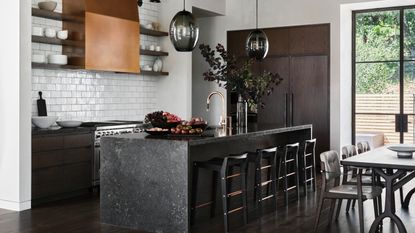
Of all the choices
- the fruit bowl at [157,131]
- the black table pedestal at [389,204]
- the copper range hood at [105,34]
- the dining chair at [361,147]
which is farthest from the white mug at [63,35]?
the black table pedestal at [389,204]

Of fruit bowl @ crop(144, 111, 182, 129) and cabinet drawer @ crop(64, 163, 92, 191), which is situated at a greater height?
fruit bowl @ crop(144, 111, 182, 129)

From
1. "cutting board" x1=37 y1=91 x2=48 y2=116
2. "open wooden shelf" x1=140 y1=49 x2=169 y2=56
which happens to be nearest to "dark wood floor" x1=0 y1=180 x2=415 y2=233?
"cutting board" x1=37 y1=91 x2=48 y2=116

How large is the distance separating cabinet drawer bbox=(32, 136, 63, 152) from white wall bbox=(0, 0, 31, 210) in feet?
0.47

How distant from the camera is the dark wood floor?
506cm

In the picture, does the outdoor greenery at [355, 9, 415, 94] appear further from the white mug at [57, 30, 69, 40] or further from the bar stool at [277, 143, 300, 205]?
the white mug at [57, 30, 69, 40]

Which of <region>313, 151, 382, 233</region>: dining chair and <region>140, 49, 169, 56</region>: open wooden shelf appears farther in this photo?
<region>140, 49, 169, 56</region>: open wooden shelf

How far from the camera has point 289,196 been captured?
681cm

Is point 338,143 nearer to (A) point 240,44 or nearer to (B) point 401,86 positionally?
(B) point 401,86

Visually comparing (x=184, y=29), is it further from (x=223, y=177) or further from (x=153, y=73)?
(x=153, y=73)

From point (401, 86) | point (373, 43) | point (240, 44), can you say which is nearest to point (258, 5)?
point (240, 44)

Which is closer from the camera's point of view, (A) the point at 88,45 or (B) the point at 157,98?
(A) the point at 88,45

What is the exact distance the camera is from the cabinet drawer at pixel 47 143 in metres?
6.16

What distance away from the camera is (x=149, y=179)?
4.92m

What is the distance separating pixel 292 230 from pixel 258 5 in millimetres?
5885
